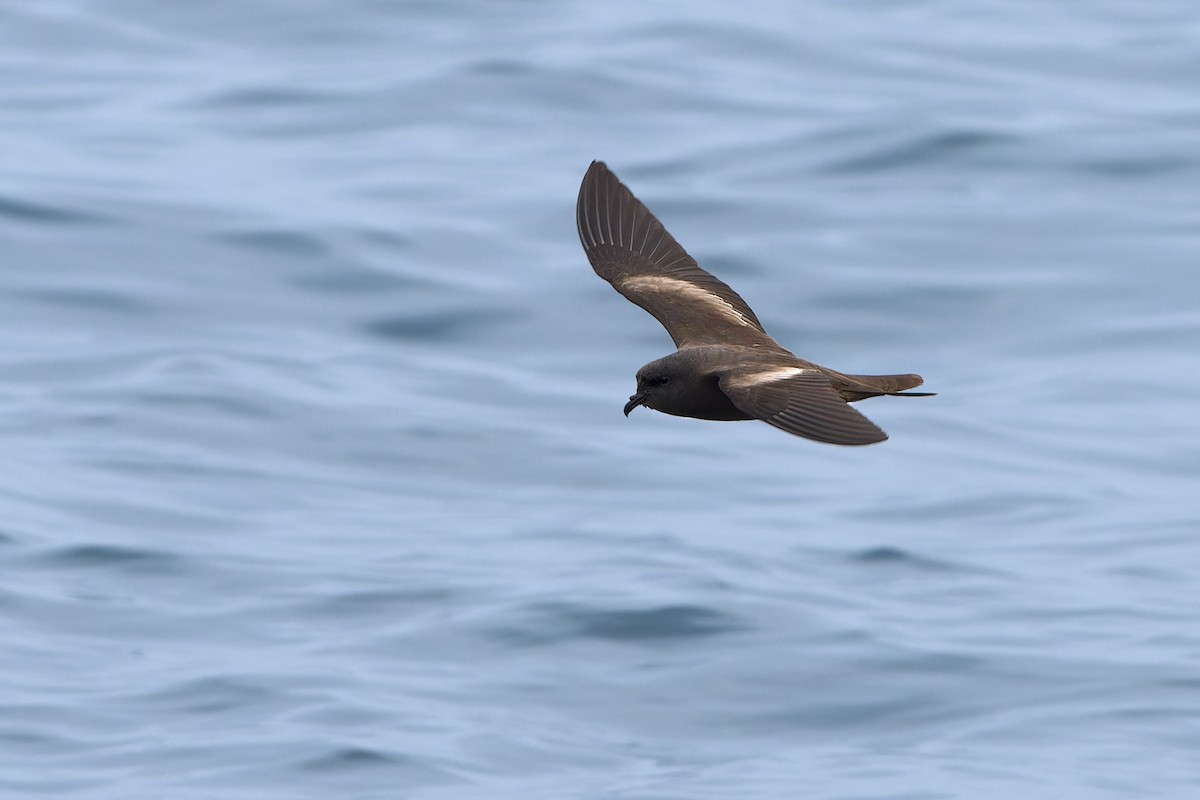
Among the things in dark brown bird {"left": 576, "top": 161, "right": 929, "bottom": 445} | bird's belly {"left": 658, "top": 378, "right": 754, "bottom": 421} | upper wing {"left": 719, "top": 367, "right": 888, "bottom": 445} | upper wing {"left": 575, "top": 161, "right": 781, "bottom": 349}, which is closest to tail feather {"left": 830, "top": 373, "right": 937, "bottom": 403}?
dark brown bird {"left": 576, "top": 161, "right": 929, "bottom": 445}

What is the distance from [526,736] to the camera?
1511 cm

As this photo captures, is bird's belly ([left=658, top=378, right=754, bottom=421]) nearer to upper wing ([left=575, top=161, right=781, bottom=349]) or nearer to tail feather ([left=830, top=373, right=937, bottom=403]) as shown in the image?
tail feather ([left=830, top=373, right=937, bottom=403])

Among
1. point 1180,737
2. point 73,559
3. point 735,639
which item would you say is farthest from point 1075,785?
point 73,559

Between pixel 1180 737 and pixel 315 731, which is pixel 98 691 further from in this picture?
pixel 1180 737

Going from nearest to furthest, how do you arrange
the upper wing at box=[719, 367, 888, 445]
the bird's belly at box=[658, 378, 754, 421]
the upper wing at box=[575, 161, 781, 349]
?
the upper wing at box=[719, 367, 888, 445] < the bird's belly at box=[658, 378, 754, 421] < the upper wing at box=[575, 161, 781, 349]

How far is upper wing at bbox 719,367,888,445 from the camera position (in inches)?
293

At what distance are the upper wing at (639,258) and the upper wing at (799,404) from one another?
5.06 feet

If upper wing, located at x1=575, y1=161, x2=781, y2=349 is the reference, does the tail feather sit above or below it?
below

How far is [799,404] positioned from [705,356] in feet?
2.78

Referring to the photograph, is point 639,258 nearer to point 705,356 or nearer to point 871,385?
point 705,356

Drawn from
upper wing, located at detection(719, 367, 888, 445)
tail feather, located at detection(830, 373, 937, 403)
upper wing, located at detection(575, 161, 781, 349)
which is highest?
upper wing, located at detection(575, 161, 781, 349)

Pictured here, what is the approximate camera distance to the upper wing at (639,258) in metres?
9.95

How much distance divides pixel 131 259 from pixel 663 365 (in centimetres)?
1500

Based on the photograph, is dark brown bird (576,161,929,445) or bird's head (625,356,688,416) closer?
dark brown bird (576,161,929,445)
